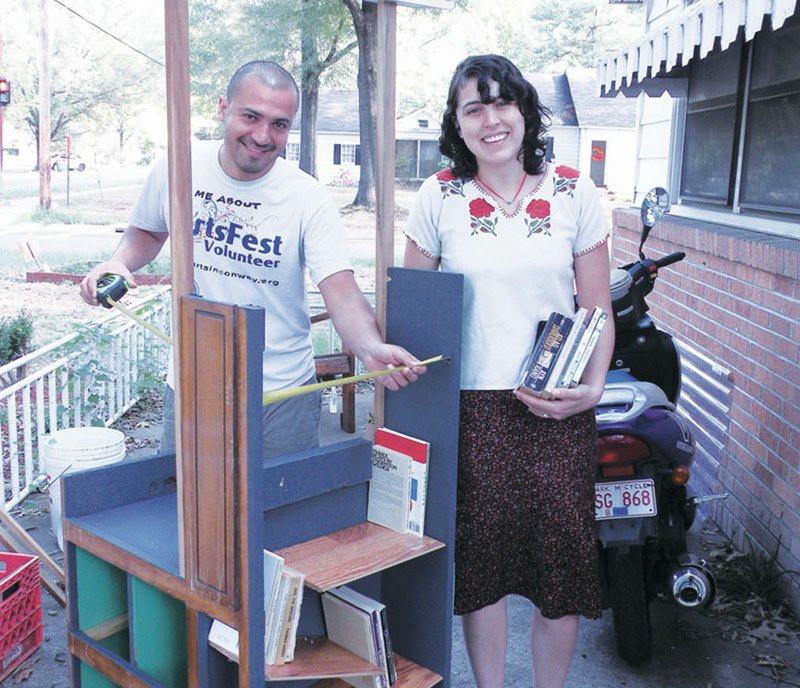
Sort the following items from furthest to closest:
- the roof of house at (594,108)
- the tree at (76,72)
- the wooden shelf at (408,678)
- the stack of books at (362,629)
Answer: the roof of house at (594,108) < the tree at (76,72) < the wooden shelf at (408,678) < the stack of books at (362,629)

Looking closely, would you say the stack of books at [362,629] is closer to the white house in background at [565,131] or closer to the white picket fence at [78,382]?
the white picket fence at [78,382]

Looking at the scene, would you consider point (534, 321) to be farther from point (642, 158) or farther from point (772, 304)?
point (642, 158)

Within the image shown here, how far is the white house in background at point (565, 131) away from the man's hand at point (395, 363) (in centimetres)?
2060

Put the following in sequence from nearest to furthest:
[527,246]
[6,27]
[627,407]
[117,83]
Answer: [527,246] → [627,407] → [6,27] → [117,83]

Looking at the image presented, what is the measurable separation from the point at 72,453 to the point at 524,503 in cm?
A: 217

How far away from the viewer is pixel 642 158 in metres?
6.31

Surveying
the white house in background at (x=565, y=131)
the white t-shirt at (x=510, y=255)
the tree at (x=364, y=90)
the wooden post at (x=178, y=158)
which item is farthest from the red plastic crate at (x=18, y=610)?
the white house in background at (x=565, y=131)

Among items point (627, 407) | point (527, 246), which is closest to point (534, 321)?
point (527, 246)

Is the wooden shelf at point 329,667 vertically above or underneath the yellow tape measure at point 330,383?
underneath

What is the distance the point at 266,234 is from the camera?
84.8 inches

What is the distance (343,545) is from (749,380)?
240 cm

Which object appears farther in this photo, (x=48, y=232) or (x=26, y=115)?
(x=26, y=115)

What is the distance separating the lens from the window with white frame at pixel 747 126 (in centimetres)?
384

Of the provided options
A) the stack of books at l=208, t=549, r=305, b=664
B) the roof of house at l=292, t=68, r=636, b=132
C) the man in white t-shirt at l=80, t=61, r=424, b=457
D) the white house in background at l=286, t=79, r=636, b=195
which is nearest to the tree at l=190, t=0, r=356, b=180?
the man in white t-shirt at l=80, t=61, r=424, b=457
